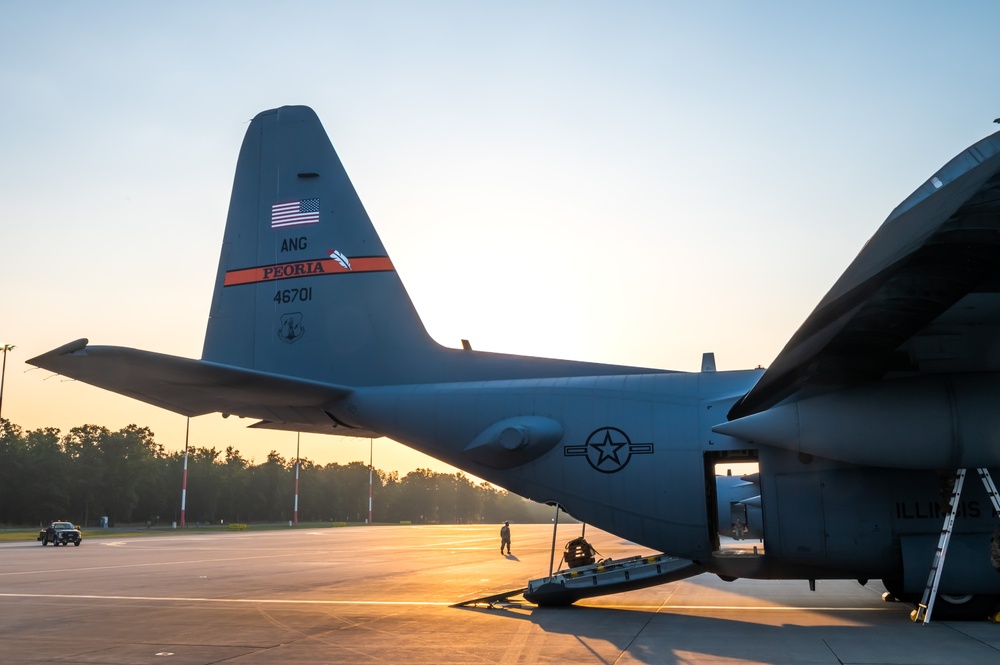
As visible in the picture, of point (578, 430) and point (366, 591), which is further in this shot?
point (366, 591)

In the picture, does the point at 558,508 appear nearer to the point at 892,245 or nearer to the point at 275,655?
the point at 275,655

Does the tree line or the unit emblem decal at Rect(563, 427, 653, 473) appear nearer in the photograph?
the unit emblem decal at Rect(563, 427, 653, 473)

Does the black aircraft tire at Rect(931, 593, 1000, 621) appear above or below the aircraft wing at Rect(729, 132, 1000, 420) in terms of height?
below

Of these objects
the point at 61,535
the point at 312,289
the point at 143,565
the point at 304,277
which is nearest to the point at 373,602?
the point at 312,289

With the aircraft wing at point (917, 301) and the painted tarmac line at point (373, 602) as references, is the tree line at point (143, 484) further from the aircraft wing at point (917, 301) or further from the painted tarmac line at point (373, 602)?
the aircraft wing at point (917, 301)

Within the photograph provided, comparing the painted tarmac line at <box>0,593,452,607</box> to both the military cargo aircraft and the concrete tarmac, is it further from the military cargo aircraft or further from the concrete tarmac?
the military cargo aircraft

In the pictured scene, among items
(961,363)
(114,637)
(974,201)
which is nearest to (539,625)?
(114,637)

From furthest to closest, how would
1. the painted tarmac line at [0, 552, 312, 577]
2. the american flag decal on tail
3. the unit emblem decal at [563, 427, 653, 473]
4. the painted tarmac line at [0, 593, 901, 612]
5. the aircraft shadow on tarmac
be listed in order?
the painted tarmac line at [0, 552, 312, 577]
the american flag decal on tail
the painted tarmac line at [0, 593, 901, 612]
the unit emblem decal at [563, 427, 653, 473]
the aircraft shadow on tarmac

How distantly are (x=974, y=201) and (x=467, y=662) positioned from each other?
666cm

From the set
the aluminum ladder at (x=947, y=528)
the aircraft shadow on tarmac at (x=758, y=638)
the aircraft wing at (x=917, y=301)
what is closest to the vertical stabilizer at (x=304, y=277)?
the aircraft shadow on tarmac at (x=758, y=638)

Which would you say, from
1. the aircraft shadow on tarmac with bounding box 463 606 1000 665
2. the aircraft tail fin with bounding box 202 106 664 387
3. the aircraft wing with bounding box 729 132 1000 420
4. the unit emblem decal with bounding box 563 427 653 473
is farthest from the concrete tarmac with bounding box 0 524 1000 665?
the aircraft tail fin with bounding box 202 106 664 387

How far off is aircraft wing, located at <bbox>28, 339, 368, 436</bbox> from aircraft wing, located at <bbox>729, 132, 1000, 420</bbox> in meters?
7.16

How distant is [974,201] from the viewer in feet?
18.4

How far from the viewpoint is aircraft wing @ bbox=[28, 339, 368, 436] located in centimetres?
1106
